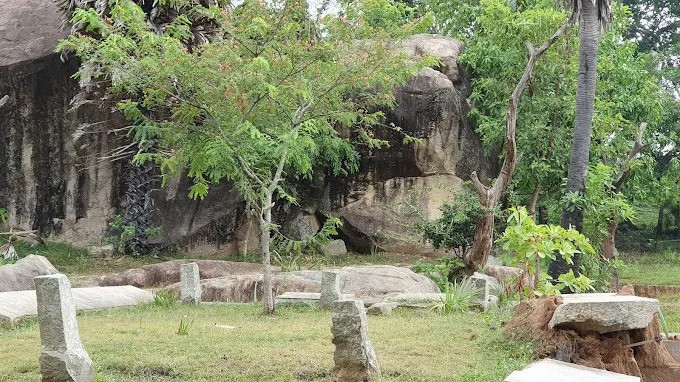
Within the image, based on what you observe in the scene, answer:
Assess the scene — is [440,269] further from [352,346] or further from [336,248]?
[352,346]

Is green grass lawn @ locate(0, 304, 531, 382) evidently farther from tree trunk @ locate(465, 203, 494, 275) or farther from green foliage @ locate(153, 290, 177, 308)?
tree trunk @ locate(465, 203, 494, 275)

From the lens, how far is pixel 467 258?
16.3 metres

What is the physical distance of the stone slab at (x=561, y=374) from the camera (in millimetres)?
5691

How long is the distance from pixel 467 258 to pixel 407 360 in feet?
29.3

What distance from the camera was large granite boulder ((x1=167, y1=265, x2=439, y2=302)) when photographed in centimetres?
1402

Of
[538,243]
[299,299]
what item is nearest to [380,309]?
[299,299]

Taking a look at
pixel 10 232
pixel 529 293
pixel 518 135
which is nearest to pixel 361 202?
pixel 518 135

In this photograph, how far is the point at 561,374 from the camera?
603 centimetres

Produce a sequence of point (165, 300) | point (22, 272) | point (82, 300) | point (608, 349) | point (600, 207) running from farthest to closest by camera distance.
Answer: point (600, 207), point (22, 272), point (165, 300), point (82, 300), point (608, 349)

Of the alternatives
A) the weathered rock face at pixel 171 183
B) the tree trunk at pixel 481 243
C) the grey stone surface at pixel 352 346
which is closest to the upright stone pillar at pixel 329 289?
the tree trunk at pixel 481 243

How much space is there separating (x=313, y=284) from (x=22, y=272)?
5.27 m

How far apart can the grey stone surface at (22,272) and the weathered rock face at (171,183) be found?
6.34m

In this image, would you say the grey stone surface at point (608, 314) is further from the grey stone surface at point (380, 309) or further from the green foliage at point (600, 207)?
the green foliage at point (600, 207)

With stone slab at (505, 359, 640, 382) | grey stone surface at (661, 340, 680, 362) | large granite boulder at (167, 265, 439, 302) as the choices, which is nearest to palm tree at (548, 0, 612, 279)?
large granite boulder at (167, 265, 439, 302)
